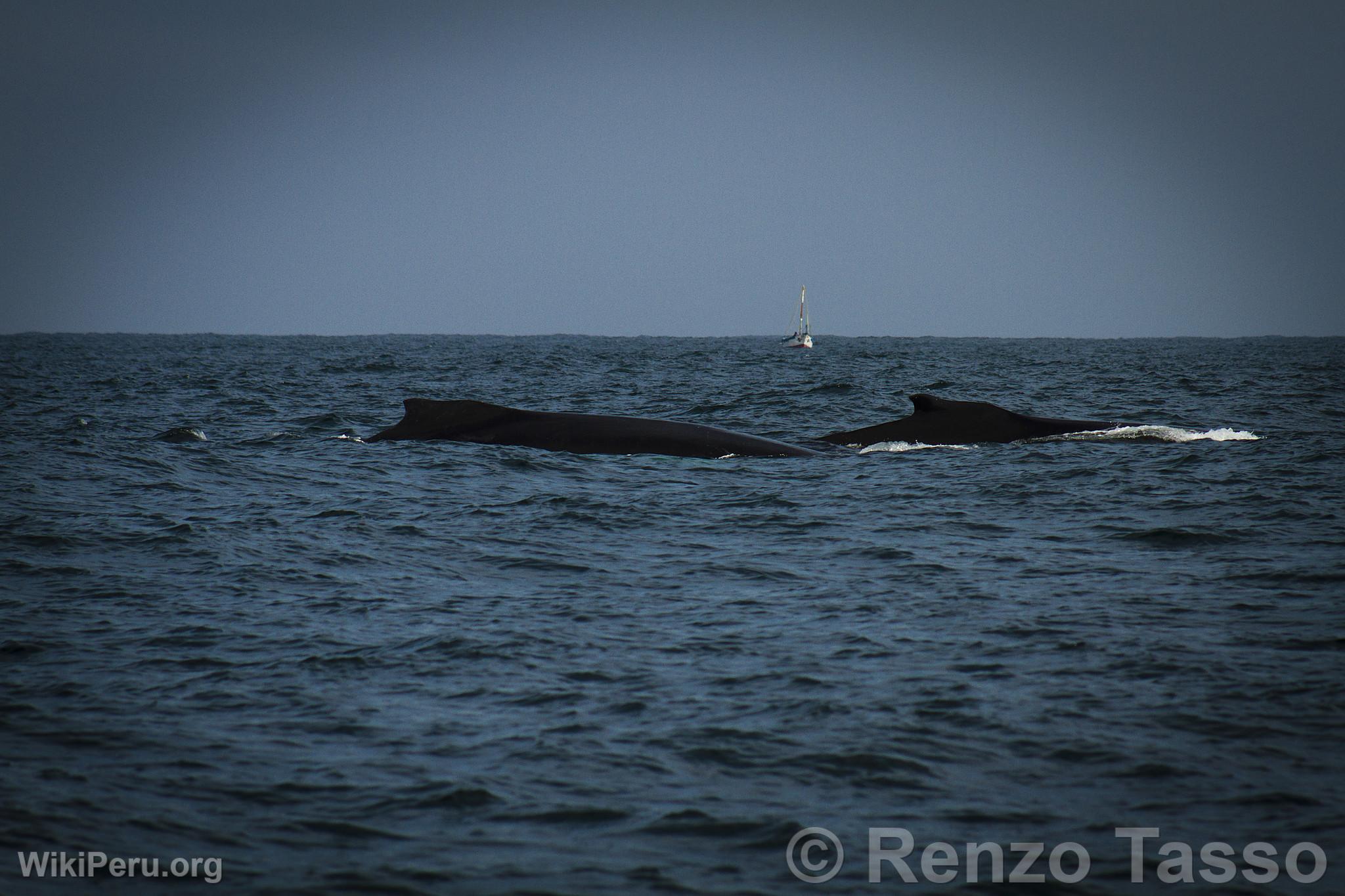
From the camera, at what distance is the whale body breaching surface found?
753 inches

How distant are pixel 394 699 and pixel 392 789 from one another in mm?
1459

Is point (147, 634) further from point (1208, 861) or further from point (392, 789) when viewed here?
point (1208, 861)

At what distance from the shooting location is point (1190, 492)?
15.3 metres

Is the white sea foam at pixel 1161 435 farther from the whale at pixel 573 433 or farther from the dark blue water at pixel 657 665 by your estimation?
the whale at pixel 573 433

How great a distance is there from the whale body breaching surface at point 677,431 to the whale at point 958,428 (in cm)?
1

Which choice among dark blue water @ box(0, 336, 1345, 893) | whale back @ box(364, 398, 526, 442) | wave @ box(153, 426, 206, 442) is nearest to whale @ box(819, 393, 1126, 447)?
dark blue water @ box(0, 336, 1345, 893)

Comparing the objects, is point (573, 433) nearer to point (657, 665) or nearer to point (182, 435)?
point (182, 435)

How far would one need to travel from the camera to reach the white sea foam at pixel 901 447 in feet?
64.3

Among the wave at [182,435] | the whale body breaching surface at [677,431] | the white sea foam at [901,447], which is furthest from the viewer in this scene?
the wave at [182,435]

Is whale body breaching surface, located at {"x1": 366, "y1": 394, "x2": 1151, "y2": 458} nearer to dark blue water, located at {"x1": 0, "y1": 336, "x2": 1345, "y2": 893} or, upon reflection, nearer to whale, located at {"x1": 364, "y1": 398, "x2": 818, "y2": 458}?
whale, located at {"x1": 364, "y1": 398, "x2": 818, "y2": 458}

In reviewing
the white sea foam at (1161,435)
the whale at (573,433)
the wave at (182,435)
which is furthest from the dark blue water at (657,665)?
the wave at (182,435)

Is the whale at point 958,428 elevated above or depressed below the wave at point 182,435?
above

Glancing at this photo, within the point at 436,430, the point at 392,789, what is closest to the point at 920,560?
the point at 392,789

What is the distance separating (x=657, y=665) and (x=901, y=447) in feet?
40.2
